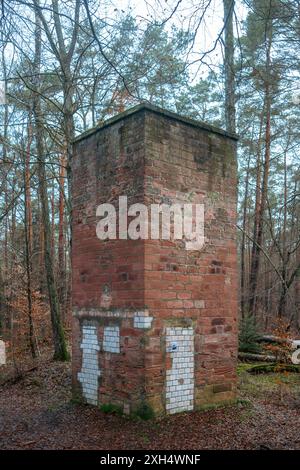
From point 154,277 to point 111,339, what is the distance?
1.14 m

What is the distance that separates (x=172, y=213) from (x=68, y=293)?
44.0 feet

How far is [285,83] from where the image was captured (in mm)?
9922

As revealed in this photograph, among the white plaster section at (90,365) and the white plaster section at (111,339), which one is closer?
the white plaster section at (111,339)

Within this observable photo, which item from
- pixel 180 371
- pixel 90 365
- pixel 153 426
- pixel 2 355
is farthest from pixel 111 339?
pixel 2 355

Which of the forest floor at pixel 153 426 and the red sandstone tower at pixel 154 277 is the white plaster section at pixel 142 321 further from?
the forest floor at pixel 153 426

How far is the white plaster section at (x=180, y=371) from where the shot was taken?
5.60 m

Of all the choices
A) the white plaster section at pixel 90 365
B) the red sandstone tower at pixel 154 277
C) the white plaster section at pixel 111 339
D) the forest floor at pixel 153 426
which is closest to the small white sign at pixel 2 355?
the forest floor at pixel 153 426

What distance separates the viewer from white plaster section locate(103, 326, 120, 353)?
581 cm

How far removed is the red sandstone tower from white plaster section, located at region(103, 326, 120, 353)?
1 centimetres

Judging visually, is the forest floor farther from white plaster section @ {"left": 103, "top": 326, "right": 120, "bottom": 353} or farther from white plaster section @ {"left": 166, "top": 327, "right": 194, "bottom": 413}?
white plaster section @ {"left": 103, "top": 326, "right": 120, "bottom": 353}

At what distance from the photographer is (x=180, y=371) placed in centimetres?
571

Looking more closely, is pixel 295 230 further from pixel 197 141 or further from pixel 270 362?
pixel 197 141

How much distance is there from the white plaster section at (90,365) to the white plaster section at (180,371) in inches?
45.0

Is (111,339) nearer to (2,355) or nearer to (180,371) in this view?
(180,371)
